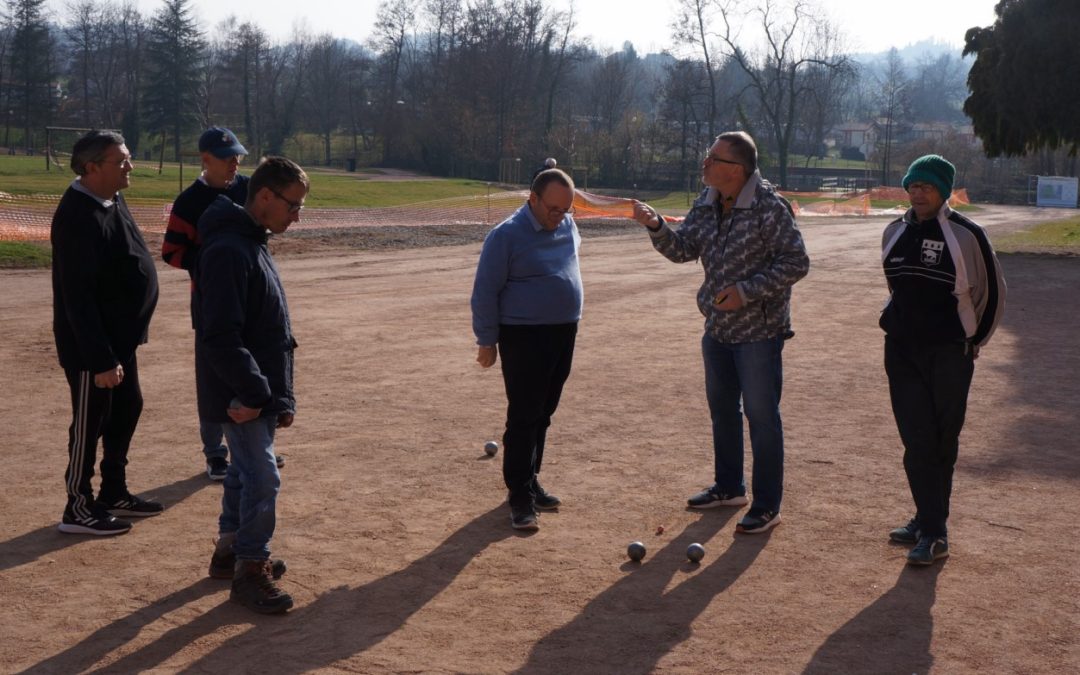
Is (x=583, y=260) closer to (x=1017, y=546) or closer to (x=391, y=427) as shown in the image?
(x=391, y=427)

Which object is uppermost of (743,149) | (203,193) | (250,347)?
(743,149)

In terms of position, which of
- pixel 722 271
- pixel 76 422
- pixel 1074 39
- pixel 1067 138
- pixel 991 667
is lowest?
pixel 991 667

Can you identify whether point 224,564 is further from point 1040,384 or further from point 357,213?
point 357,213

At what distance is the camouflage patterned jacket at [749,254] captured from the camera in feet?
19.2

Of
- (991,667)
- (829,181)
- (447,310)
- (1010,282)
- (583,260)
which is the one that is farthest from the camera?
(829,181)

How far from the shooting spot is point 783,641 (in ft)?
15.8

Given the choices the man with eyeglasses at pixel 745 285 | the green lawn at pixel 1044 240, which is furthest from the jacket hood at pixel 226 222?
the green lawn at pixel 1044 240

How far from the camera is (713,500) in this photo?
6.65 m

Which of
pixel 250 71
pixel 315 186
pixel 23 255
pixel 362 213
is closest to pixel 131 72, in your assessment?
pixel 250 71

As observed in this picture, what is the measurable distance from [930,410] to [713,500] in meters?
1.47

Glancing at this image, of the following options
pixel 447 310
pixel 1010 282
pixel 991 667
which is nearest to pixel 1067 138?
pixel 1010 282

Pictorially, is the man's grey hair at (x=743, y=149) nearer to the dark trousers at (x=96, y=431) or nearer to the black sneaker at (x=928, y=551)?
the black sneaker at (x=928, y=551)

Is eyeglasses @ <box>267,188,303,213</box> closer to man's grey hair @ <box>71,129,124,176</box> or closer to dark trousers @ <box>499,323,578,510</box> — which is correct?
man's grey hair @ <box>71,129,124,176</box>

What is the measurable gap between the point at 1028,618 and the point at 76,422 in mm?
4691
